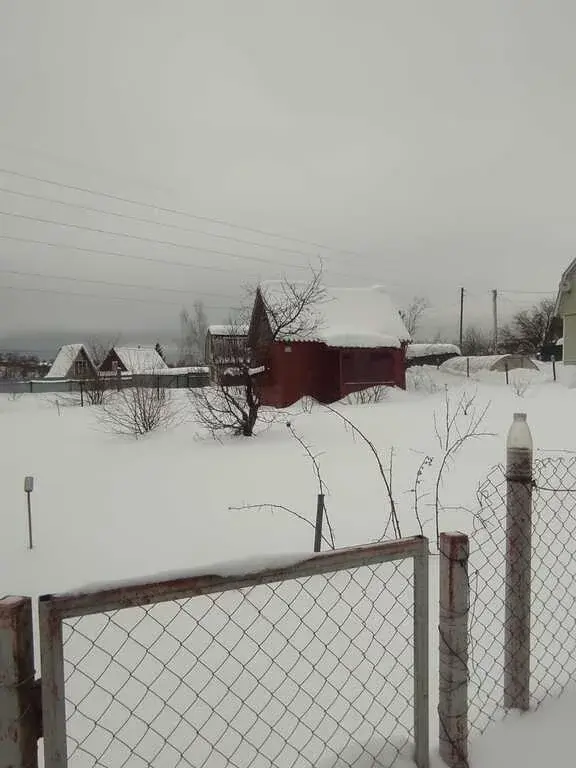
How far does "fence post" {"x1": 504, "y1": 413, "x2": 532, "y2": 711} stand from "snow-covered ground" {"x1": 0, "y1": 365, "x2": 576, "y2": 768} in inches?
5.0

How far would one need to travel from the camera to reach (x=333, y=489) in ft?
20.1

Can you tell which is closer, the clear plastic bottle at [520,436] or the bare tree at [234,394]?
the clear plastic bottle at [520,436]

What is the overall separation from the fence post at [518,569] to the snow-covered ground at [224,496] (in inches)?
5.0

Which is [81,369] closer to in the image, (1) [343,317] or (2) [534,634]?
(1) [343,317]

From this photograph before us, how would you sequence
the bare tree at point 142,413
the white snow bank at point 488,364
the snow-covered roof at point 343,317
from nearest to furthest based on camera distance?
the bare tree at point 142,413, the snow-covered roof at point 343,317, the white snow bank at point 488,364

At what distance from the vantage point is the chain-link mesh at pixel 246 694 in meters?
1.89

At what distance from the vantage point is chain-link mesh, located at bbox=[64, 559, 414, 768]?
1.89 m

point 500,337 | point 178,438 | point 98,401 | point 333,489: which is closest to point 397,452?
point 333,489

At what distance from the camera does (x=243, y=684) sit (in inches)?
96.8

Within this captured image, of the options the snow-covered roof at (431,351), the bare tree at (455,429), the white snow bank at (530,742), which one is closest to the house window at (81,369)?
the bare tree at (455,429)

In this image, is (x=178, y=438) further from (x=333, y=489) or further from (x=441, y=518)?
(x=441, y=518)

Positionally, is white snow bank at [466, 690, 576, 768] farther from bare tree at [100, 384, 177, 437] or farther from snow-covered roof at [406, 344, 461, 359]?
snow-covered roof at [406, 344, 461, 359]

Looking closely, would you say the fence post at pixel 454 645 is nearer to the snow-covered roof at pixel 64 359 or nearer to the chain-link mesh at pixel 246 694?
the chain-link mesh at pixel 246 694

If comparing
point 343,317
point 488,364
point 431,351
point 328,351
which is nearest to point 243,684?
point 328,351
